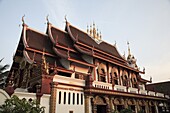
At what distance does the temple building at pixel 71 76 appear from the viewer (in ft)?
41.9

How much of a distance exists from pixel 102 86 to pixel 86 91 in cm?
246

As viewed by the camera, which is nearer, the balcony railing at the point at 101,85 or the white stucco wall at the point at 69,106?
the white stucco wall at the point at 69,106

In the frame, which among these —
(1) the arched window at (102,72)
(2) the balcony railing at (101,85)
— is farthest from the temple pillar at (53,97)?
(1) the arched window at (102,72)

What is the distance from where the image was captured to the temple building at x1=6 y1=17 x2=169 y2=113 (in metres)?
12.8

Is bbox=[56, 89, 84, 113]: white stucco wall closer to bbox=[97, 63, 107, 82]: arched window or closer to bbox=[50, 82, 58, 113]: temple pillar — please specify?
bbox=[50, 82, 58, 113]: temple pillar

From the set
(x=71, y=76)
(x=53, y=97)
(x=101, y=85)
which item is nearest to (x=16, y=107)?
(x=53, y=97)

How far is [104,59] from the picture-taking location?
19.7m

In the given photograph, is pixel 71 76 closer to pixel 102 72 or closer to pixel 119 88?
pixel 102 72

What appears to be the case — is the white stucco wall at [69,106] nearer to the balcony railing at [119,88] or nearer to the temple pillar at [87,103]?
the temple pillar at [87,103]

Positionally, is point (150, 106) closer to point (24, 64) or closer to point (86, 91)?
point (86, 91)

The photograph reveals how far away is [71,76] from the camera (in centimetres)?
1623

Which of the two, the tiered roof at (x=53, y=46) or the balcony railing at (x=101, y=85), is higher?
the tiered roof at (x=53, y=46)

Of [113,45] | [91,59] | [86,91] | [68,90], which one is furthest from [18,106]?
[113,45]

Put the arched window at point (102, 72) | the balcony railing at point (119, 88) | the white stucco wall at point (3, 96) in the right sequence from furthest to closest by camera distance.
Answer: the arched window at point (102, 72)
the balcony railing at point (119, 88)
the white stucco wall at point (3, 96)
